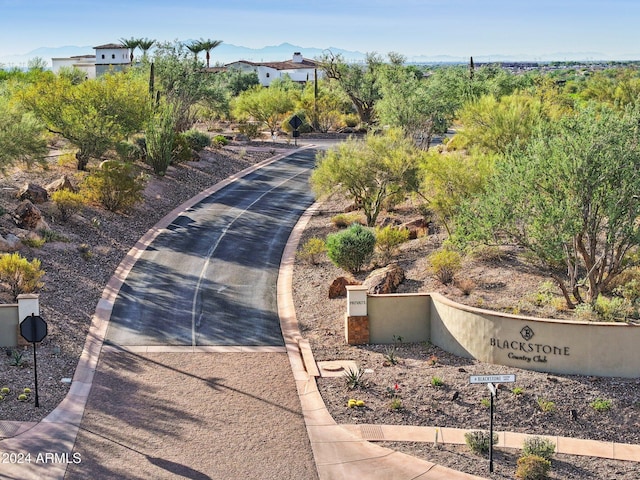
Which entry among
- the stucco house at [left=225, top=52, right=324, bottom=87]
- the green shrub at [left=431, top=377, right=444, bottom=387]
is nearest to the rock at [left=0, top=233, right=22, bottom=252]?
the green shrub at [left=431, top=377, right=444, bottom=387]

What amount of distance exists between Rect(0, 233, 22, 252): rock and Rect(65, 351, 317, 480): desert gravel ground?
760cm

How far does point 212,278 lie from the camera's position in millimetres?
27500

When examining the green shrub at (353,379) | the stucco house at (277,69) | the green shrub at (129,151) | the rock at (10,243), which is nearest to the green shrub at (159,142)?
the green shrub at (129,151)

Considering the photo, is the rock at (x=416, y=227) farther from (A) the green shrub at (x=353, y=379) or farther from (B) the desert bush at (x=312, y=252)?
(A) the green shrub at (x=353, y=379)

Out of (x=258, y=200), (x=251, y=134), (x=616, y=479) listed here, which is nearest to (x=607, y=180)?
(x=616, y=479)

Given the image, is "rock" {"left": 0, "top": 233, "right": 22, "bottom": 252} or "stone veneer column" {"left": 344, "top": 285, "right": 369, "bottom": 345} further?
"rock" {"left": 0, "top": 233, "right": 22, "bottom": 252}

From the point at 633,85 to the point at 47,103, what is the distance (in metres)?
45.8

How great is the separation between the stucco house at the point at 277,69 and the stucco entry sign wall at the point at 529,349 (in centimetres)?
9857

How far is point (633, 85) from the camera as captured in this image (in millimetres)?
64875

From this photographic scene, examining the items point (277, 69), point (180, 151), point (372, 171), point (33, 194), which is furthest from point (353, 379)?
point (277, 69)

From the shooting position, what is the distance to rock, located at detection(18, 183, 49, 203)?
3203cm

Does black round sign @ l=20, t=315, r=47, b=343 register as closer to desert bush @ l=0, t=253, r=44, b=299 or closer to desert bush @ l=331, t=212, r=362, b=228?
desert bush @ l=0, t=253, r=44, b=299

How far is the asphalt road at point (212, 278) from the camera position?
885 inches

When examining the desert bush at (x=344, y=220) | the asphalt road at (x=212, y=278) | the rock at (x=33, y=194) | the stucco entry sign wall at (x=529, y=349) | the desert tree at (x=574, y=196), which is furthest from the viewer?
the desert bush at (x=344, y=220)
